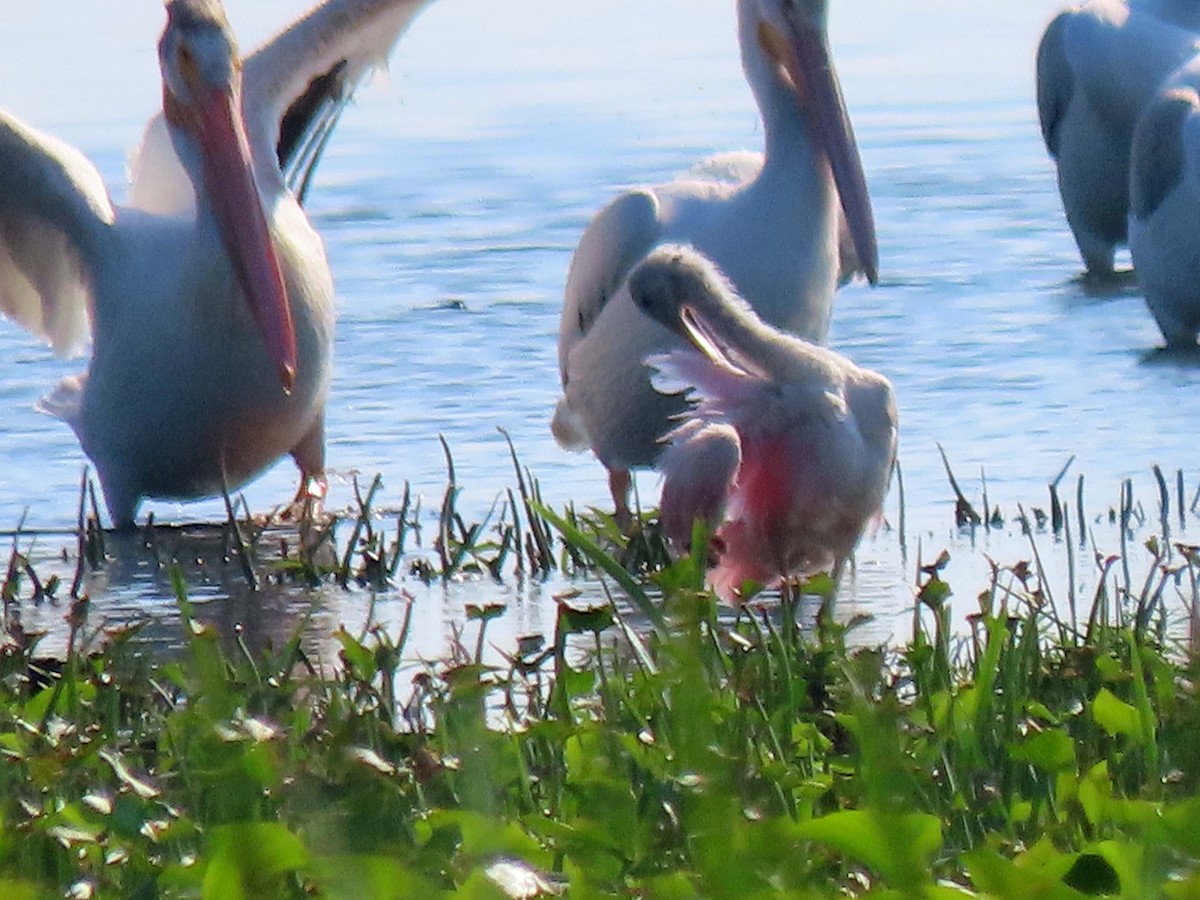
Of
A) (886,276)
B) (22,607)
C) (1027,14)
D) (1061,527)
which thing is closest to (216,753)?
(22,607)

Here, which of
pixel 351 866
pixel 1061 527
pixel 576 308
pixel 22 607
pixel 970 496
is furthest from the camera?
pixel 576 308

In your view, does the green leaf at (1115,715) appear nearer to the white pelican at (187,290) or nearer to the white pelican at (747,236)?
the white pelican at (747,236)

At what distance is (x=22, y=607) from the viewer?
5113mm

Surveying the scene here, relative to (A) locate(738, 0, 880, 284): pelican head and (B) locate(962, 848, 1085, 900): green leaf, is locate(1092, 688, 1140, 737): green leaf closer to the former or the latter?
(B) locate(962, 848, 1085, 900): green leaf

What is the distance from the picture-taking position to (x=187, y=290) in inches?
236

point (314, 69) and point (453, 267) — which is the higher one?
point (314, 69)

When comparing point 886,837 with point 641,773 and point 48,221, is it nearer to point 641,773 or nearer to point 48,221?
point 641,773

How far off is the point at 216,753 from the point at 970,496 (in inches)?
147

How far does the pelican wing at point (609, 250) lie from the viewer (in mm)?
6340

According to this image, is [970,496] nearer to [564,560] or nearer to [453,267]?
[564,560]

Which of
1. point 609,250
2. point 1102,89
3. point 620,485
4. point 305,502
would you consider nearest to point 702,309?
point 620,485

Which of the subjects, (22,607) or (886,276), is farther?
(886,276)


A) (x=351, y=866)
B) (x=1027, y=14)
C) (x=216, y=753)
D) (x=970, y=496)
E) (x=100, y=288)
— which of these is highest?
(x=351, y=866)

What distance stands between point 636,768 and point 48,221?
11.0ft
